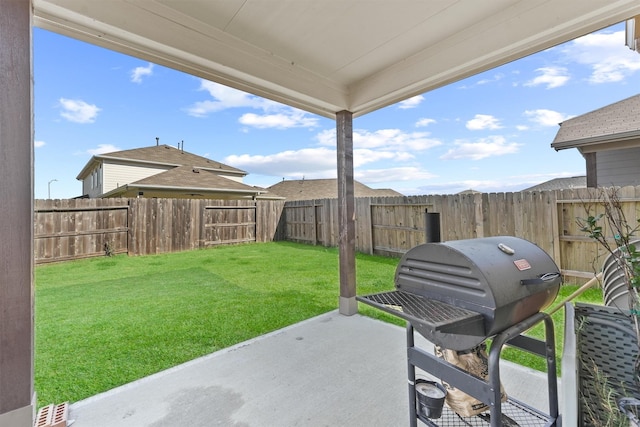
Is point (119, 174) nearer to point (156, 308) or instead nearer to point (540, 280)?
point (156, 308)

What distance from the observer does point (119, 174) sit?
12938 millimetres

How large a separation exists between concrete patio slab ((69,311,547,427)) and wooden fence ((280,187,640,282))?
179cm

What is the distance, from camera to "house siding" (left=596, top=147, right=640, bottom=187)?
4.98 m

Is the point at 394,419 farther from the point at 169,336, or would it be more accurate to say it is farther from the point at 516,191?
the point at 516,191

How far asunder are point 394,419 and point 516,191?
168 inches

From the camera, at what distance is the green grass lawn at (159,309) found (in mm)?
2289

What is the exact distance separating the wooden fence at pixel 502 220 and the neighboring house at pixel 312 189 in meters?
14.2

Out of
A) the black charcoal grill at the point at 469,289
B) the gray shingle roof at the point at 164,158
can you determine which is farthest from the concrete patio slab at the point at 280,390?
the gray shingle roof at the point at 164,158

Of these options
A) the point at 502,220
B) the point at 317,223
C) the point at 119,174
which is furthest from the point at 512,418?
the point at 119,174

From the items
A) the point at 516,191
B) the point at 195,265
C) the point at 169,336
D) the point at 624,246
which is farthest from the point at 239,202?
the point at 624,246

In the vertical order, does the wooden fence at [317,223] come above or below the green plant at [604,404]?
above

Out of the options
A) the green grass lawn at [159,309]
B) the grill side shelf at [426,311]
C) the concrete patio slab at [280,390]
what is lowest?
the concrete patio slab at [280,390]

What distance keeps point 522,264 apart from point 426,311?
511 millimetres

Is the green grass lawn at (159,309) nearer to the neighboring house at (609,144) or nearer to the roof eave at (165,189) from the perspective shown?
the neighboring house at (609,144)
